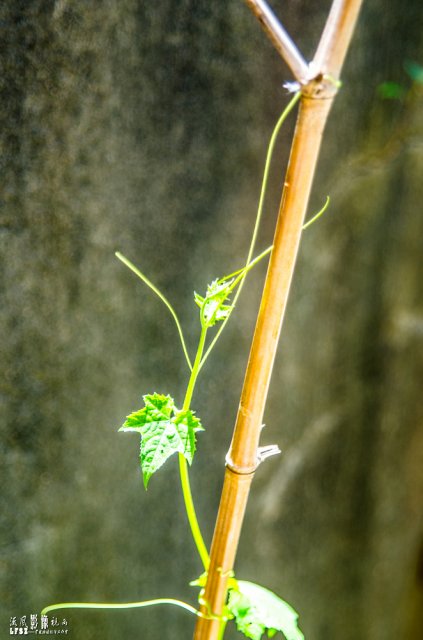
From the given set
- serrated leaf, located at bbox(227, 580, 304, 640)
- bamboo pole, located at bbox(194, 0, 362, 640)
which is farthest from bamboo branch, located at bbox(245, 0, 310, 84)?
serrated leaf, located at bbox(227, 580, 304, 640)

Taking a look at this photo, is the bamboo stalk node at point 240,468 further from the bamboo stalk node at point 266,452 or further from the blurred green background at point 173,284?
the blurred green background at point 173,284

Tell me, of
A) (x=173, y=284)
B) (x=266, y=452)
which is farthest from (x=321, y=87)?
(x=173, y=284)

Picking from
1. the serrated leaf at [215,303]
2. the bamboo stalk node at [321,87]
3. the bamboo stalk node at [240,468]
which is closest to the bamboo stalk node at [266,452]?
the bamboo stalk node at [240,468]

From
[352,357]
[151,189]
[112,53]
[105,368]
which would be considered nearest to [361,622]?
[352,357]

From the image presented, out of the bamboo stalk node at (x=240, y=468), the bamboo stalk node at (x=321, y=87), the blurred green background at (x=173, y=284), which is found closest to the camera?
the bamboo stalk node at (x=321, y=87)

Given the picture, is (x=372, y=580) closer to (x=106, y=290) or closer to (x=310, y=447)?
(x=310, y=447)

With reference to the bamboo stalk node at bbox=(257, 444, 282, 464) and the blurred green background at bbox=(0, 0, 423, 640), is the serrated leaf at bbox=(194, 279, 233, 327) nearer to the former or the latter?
the bamboo stalk node at bbox=(257, 444, 282, 464)
